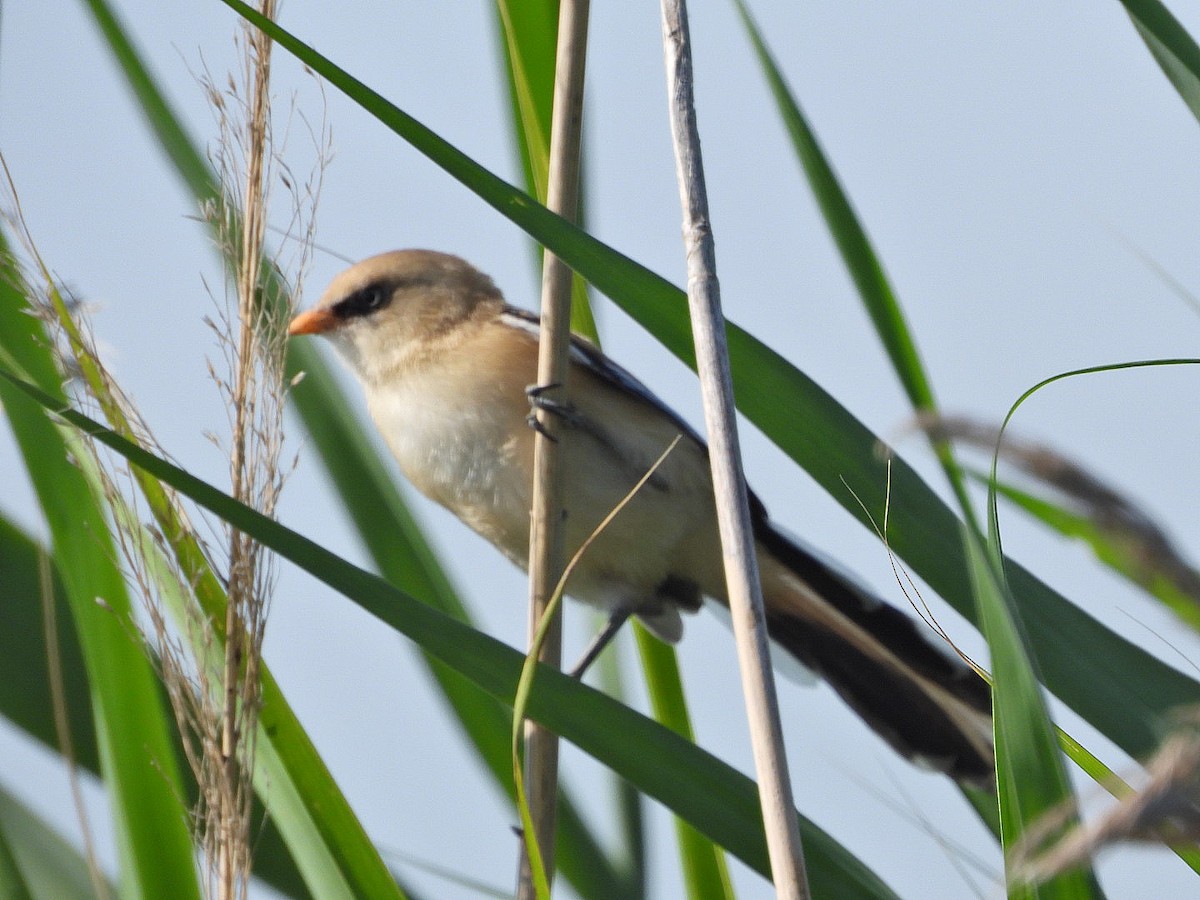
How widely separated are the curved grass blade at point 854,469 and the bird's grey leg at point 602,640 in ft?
4.15

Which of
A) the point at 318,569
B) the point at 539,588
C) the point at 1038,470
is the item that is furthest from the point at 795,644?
the point at 1038,470

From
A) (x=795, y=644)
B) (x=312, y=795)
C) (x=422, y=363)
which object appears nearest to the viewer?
(x=312, y=795)

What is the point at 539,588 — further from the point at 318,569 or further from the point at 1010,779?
the point at 1010,779

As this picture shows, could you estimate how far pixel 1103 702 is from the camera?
1.08m

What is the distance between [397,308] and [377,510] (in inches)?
28.8

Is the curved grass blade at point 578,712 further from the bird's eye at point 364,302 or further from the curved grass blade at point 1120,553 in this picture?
the bird's eye at point 364,302

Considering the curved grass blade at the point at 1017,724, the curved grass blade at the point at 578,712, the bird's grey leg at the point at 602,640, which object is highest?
the curved grass blade at the point at 1017,724

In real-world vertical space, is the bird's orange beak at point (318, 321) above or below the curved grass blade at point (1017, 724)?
below

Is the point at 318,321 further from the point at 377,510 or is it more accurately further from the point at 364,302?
the point at 377,510

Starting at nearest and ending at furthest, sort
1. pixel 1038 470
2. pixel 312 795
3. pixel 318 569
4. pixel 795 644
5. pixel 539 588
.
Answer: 1. pixel 1038 470
2. pixel 318 569
3. pixel 312 795
4. pixel 539 588
5. pixel 795 644

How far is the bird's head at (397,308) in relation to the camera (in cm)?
262

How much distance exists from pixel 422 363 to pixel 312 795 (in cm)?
138

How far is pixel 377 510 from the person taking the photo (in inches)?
80.7

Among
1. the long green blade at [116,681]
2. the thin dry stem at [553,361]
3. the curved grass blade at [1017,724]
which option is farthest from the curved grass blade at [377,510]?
the curved grass blade at [1017,724]
